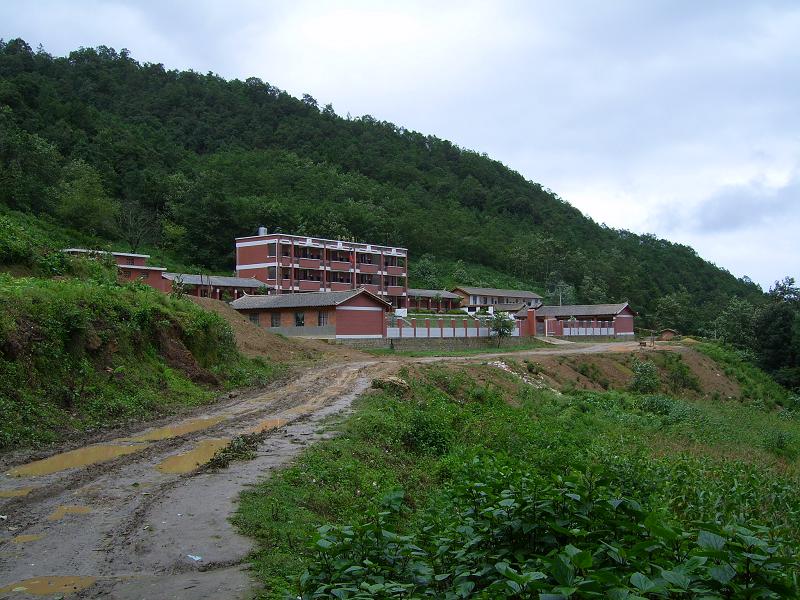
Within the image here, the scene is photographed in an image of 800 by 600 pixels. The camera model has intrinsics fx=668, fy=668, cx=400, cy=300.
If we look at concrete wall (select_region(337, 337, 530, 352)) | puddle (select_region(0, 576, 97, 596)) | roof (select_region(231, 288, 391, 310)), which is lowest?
puddle (select_region(0, 576, 97, 596))

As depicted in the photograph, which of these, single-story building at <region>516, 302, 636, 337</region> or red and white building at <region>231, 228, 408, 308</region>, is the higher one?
red and white building at <region>231, 228, 408, 308</region>

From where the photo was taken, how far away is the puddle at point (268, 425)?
557 inches

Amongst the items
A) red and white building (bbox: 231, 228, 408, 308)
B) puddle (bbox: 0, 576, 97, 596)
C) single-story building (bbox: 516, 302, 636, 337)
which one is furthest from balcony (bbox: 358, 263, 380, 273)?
puddle (bbox: 0, 576, 97, 596)

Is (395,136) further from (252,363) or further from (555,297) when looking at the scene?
(252,363)

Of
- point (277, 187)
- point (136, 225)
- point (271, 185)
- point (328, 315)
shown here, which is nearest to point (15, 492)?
point (328, 315)

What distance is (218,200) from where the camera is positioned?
74250 mm

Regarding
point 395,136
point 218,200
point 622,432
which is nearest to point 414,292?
point 218,200

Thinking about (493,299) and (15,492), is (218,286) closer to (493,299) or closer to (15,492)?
(493,299)

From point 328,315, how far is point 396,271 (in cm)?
3227

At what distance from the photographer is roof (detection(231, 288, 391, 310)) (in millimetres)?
42562

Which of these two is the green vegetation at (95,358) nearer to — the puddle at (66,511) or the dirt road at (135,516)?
the dirt road at (135,516)

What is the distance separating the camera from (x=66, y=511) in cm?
835

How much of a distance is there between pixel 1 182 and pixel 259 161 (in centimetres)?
5410

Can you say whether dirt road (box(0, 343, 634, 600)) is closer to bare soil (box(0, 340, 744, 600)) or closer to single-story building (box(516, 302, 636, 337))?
bare soil (box(0, 340, 744, 600))
